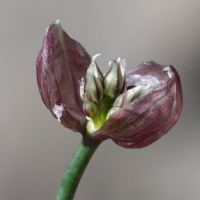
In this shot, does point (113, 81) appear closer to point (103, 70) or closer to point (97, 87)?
point (97, 87)

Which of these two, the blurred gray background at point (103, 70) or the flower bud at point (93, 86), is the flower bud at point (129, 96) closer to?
the flower bud at point (93, 86)

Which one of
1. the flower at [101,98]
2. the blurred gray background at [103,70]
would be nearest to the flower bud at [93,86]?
the flower at [101,98]

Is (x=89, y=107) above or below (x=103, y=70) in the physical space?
below

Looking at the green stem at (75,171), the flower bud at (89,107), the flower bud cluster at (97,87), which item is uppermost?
the flower bud cluster at (97,87)

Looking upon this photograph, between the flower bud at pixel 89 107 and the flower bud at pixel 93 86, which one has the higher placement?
the flower bud at pixel 93 86

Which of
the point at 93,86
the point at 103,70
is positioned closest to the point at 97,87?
the point at 93,86

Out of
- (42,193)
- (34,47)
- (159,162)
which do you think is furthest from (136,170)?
(34,47)
